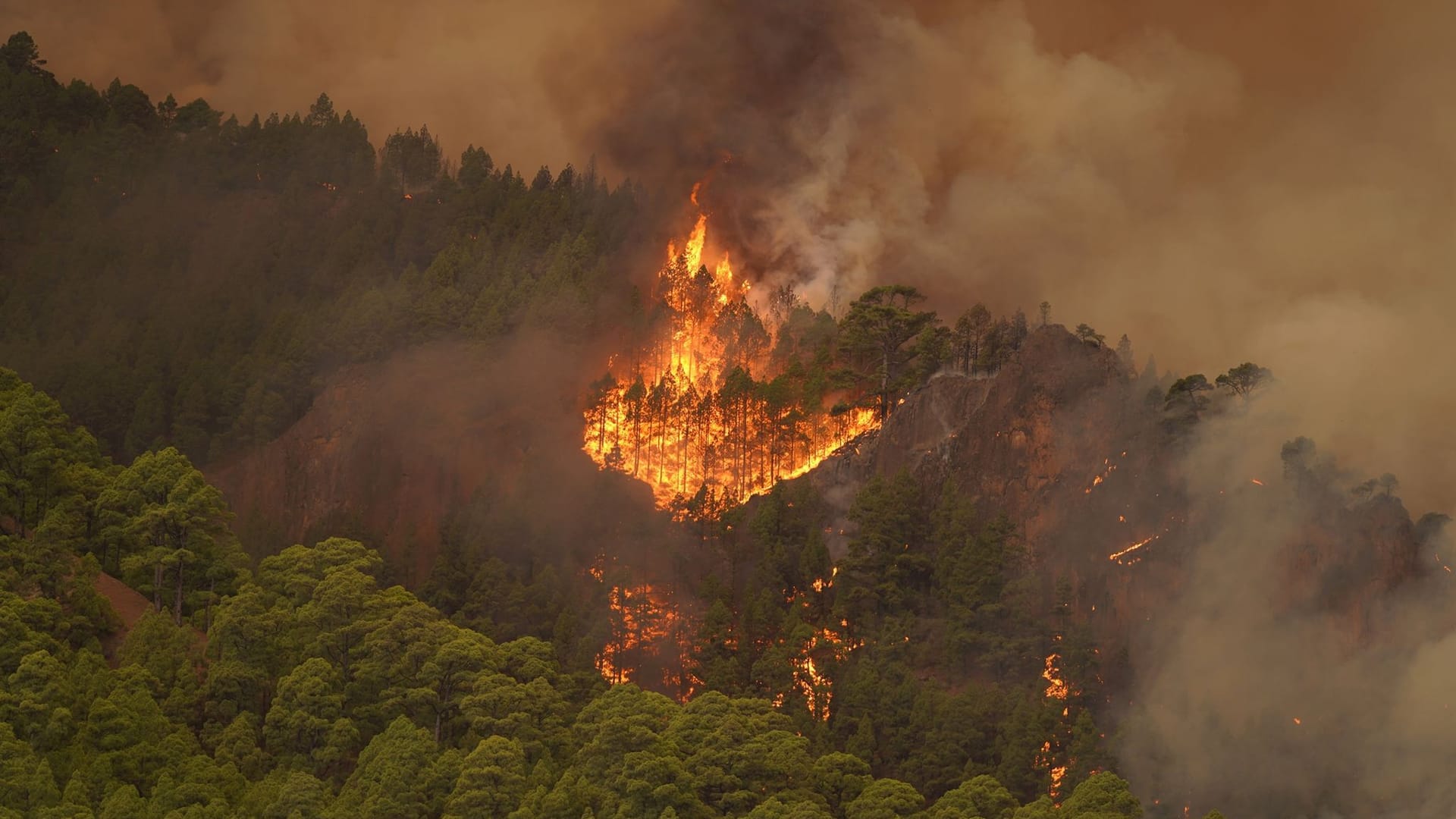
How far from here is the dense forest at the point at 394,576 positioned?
9688cm

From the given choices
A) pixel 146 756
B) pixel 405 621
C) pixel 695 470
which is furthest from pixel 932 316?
pixel 146 756

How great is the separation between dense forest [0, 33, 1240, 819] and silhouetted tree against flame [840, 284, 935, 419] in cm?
16

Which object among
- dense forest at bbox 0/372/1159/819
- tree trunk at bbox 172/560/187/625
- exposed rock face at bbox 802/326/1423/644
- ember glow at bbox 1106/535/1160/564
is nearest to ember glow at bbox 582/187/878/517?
exposed rock face at bbox 802/326/1423/644

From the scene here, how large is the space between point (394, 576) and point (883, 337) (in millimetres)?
24972

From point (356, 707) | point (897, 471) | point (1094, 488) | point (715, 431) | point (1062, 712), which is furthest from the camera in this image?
point (715, 431)

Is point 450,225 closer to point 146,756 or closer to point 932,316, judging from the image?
point 932,316

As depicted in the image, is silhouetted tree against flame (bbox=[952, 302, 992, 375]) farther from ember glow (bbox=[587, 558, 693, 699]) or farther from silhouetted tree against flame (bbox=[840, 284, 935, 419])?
ember glow (bbox=[587, 558, 693, 699])

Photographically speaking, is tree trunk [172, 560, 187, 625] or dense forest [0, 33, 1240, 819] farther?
tree trunk [172, 560, 187, 625]

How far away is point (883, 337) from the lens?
126062mm

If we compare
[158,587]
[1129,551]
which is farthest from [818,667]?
[158,587]

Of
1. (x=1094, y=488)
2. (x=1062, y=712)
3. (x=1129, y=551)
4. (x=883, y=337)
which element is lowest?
(x=1062, y=712)

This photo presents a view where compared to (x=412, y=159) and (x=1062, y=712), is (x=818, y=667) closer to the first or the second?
(x=1062, y=712)

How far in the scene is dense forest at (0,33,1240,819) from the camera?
318 ft

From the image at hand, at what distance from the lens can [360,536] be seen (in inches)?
4697
